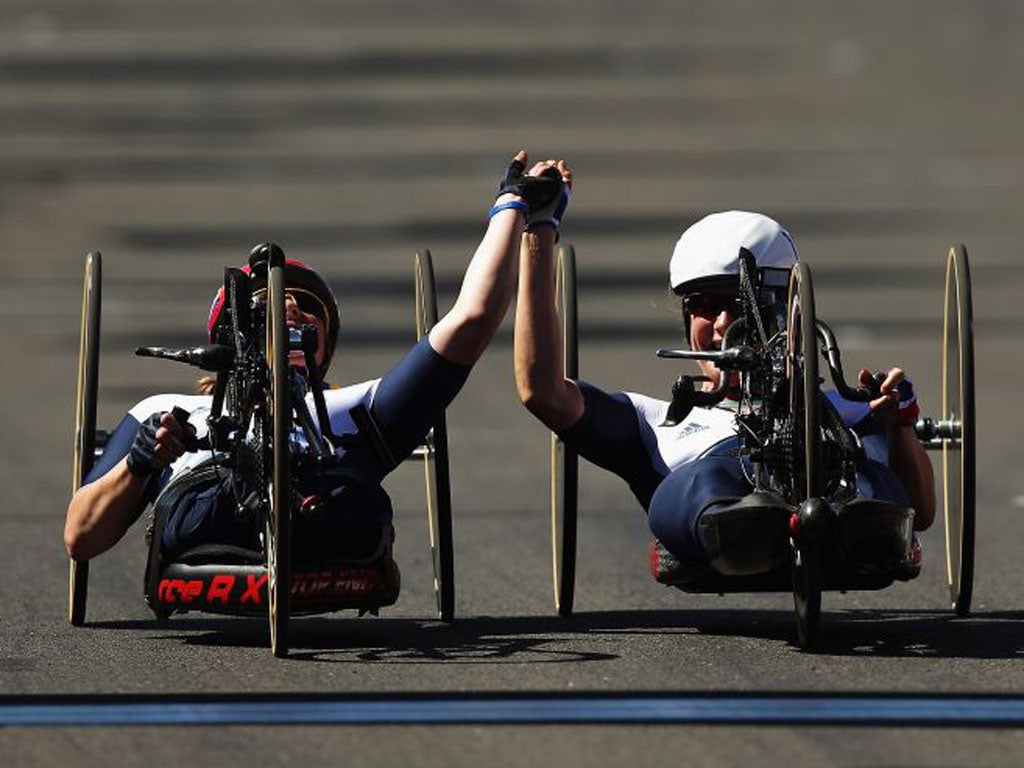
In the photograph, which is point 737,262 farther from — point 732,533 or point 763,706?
point 763,706

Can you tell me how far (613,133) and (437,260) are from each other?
26.3ft

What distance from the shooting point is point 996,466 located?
12.7 metres

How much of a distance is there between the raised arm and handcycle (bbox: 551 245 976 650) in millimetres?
205

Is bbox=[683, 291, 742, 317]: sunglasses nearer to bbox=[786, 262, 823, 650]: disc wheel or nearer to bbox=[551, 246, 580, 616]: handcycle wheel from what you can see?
bbox=[551, 246, 580, 616]: handcycle wheel

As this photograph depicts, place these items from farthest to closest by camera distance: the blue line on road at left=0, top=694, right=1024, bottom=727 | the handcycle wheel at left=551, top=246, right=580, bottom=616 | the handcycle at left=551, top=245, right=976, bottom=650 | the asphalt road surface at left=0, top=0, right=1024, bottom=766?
the handcycle wheel at left=551, top=246, right=580, bottom=616
the handcycle at left=551, top=245, right=976, bottom=650
the asphalt road surface at left=0, top=0, right=1024, bottom=766
the blue line on road at left=0, top=694, right=1024, bottom=727

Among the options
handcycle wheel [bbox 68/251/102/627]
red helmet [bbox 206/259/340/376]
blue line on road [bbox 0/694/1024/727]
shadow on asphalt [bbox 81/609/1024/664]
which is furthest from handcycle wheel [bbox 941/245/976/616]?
handcycle wheel [bbox 68/251/102/627]

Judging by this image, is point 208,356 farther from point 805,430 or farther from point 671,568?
point 805,430

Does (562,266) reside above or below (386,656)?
above

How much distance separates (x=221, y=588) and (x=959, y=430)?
2.20 m

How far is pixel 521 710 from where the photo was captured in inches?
263

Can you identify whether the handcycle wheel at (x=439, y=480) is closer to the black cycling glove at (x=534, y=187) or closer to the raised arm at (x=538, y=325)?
the raised arm at (x=538, y=325)

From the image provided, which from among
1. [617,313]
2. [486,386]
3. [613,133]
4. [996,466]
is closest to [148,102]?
[613,133]

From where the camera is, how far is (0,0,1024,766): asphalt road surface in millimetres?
7133

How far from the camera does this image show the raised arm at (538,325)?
7902 mm
